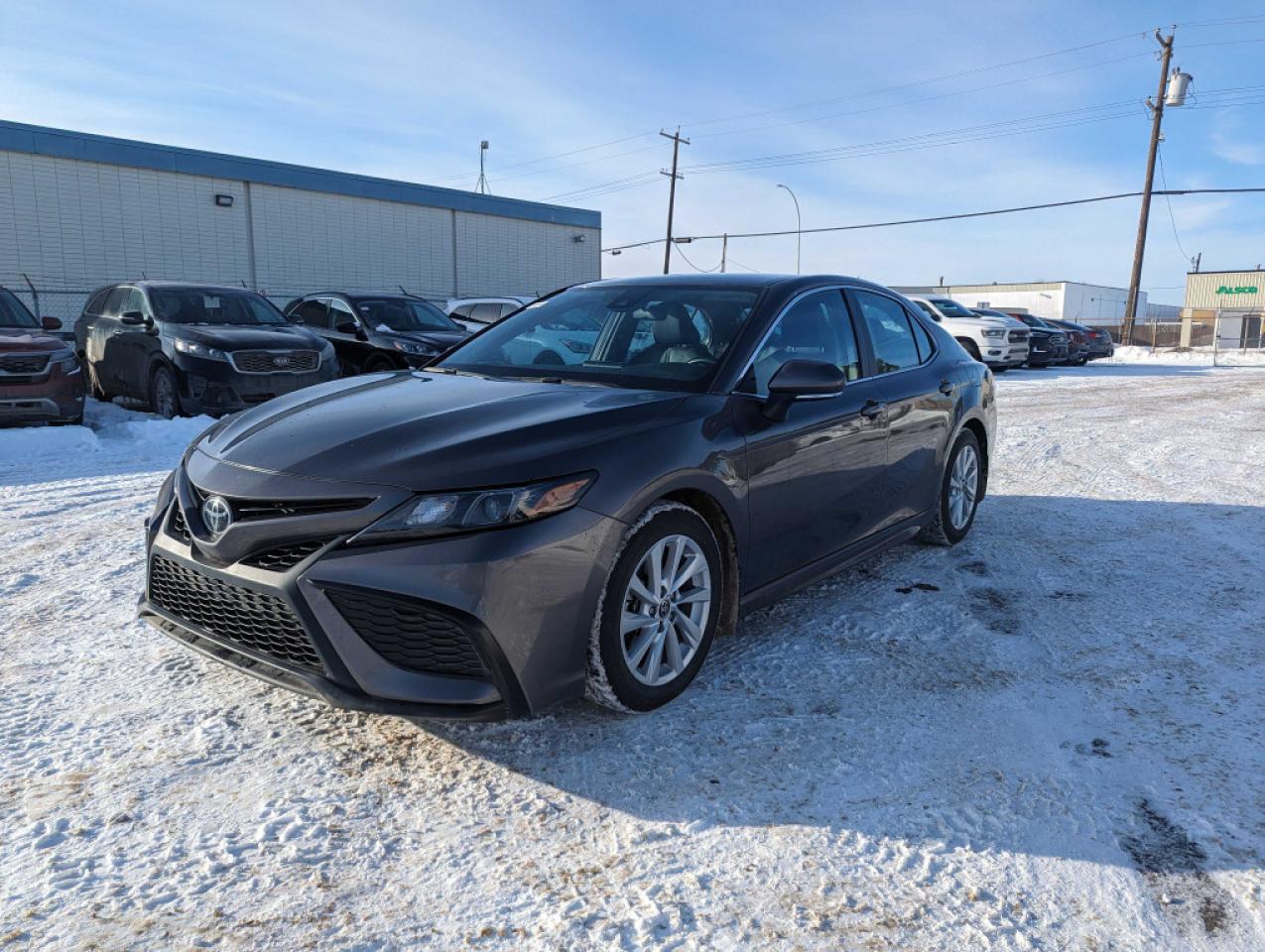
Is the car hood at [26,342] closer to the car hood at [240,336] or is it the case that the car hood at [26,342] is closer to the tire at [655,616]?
the car hood at [240,336]

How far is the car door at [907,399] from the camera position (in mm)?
4590

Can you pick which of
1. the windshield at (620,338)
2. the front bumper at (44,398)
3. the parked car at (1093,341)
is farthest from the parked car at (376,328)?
the parked car at (1093,341)

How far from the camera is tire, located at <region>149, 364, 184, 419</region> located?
9883 mm

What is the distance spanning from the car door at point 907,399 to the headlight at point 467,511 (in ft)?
7.49

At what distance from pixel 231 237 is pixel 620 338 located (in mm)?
22813

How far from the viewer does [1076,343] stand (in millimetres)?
25078

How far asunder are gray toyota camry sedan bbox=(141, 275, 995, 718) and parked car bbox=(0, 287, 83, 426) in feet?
20.8

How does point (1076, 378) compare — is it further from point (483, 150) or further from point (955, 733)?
point (483, 150)

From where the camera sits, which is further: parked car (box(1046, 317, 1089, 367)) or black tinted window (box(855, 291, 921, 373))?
parked car (box(1046, 317, 1089, 367))

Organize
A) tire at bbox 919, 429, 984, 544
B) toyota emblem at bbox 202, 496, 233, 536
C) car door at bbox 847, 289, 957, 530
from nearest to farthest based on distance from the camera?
1. toyota emblem at bbox 202, 496, 233, 536
2. car door at bbox 847, 289, 957, 530
3. tire at bbox 919, 429, 984, 544

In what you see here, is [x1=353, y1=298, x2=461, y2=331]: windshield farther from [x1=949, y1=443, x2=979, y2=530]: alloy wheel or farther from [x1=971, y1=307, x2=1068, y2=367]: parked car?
[x1=971, y1=307, x2=1068, y2=367]: parked car

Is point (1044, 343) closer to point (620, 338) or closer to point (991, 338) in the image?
point (991, 338)

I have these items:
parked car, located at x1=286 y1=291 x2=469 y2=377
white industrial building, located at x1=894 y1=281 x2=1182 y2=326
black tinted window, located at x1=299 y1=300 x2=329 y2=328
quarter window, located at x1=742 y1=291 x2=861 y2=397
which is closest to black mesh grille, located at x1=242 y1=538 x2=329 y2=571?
quarter window, located at x1=742 y1=291 x2=861 y2=397

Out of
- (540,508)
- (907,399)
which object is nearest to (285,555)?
(540,508)
